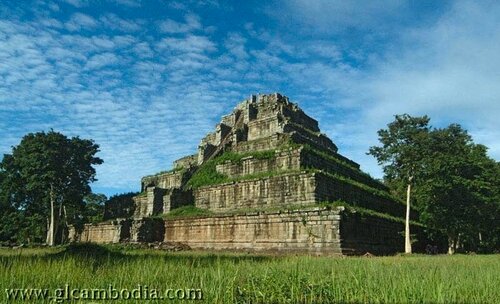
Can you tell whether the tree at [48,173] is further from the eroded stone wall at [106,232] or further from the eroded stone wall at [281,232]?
the eroded stone wall at [281,232]

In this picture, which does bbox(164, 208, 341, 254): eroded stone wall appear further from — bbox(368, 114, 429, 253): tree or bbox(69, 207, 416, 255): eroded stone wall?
bbox(368, 114, 429, 253): tree

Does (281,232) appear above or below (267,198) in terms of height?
below

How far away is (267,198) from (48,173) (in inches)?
872

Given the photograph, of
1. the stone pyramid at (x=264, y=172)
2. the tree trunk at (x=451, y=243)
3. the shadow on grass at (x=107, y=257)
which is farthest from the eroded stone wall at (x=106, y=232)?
the tree trunk at (x=451, y=243)

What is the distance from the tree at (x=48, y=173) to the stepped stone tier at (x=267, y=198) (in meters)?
4.22

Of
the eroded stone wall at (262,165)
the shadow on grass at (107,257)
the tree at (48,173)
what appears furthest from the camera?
the tree at (48,173)

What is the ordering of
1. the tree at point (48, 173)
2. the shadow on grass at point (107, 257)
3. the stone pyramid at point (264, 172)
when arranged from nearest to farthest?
the shadow on grass at point (107, 257) < the stone pyramid at point (264, 172) < the tree at point (48, 173)

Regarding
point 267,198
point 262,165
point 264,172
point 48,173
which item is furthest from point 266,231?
point 48,173

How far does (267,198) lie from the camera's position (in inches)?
1033

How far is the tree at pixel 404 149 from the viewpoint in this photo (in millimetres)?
28953

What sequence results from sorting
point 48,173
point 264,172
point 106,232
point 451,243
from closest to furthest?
point 264,172, point 451,243, point 106,232, point 48,173

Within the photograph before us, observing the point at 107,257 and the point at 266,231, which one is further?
the point at 266,231

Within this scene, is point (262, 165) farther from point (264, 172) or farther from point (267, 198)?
point (267, 198)

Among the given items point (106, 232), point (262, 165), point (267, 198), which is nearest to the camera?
point (267, 198)
